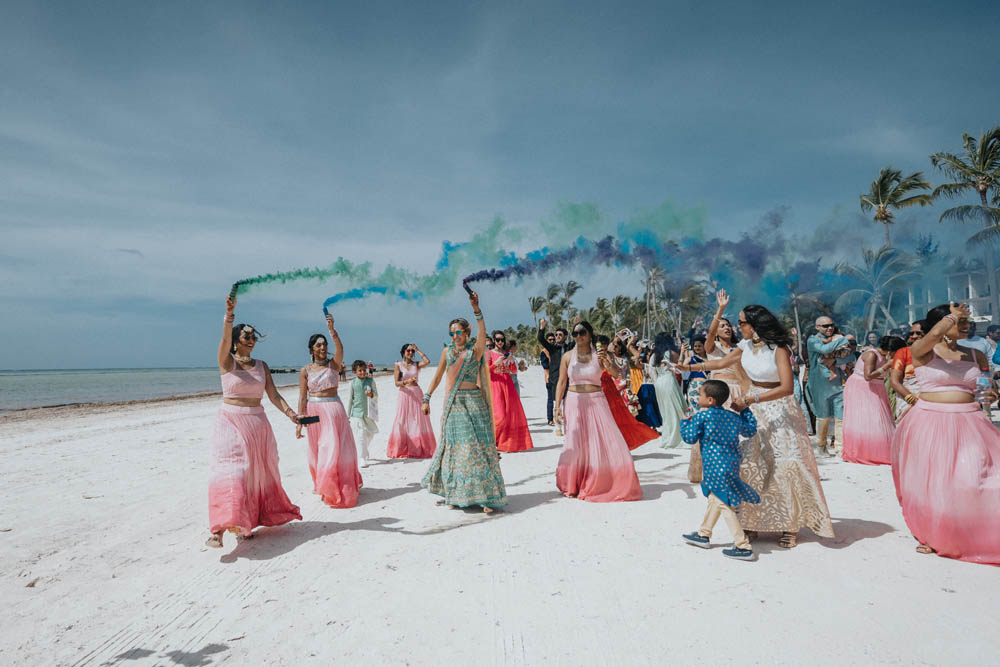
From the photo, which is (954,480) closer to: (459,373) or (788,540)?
(788,540)

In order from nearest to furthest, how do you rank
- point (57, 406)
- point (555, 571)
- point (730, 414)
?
point (555, 571), point (730, 414), point (57, 406)

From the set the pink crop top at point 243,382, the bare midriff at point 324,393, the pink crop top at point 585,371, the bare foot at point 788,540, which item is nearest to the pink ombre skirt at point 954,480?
the bare foot at point 788,540

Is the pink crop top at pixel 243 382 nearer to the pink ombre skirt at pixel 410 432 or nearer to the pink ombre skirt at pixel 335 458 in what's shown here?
the pink ombre skirt at pixel 335 458

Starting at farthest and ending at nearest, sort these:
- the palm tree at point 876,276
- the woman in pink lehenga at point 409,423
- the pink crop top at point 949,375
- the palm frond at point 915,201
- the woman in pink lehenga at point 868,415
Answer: the palm tree at point 876,276 < the palm frond at point 915,201 < the woman in pink lehenga at point 409,423 < the woman in pink lehenga at point 868,415 < the pink crop top at point 949,375

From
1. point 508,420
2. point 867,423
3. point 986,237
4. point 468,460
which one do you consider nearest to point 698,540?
point 468,460

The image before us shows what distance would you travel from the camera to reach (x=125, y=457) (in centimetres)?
1129

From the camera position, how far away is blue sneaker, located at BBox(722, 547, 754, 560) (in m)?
4.50

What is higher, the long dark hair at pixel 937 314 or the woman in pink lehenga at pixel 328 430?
the long dark hair at pixel 937 314

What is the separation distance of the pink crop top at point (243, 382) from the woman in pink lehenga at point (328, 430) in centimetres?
99

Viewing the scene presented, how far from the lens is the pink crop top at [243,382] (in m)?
5.46

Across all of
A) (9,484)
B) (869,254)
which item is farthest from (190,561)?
(869,254)

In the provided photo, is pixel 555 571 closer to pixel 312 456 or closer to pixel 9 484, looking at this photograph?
pixel 312 456

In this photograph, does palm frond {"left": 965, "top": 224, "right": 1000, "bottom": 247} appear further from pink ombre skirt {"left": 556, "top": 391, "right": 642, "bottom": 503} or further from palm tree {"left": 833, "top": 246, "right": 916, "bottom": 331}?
pink ombre skirt {"left": 556, "top": 391, "right": 642, "bottom": 503}

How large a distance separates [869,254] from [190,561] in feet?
200
